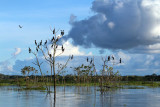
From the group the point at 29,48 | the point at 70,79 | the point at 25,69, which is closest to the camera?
the point at 29,48

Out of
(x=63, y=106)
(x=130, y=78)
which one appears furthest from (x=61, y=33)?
(x=130, y=78)

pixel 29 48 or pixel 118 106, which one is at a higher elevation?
pixel 29 48

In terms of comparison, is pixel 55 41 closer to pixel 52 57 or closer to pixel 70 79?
pixel 52 57

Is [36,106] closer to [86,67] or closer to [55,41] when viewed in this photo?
[55,41]

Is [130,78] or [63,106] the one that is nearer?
[63,106]

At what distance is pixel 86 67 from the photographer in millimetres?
76750

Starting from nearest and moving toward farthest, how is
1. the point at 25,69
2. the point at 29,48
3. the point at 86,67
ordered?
1. the point at 29,48
2. the point at 25,69
3. the point at 86,67

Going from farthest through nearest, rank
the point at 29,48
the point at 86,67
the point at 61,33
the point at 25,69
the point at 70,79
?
the point at 70,79
the point at 86,67
the point at 25,69
the point at 29,48
the point at 61,33

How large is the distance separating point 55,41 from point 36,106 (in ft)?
36.1

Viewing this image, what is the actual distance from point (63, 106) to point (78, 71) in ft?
168

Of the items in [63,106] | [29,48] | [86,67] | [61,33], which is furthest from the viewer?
[86,67]

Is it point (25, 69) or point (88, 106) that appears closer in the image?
point (88, 106)

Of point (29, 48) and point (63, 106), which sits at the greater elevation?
point (29, 48)

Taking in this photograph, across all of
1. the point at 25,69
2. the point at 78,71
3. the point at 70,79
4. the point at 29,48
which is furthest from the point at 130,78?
the point at 29,48
